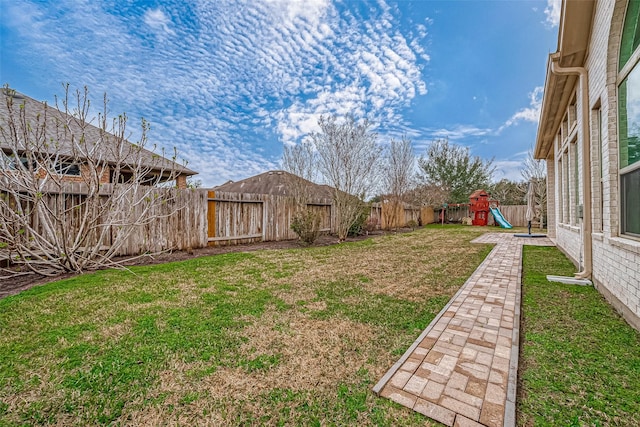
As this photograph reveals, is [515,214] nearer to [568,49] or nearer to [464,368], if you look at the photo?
[568,49]

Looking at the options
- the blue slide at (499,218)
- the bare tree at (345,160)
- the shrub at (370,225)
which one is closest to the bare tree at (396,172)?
the shrub at (370,225)

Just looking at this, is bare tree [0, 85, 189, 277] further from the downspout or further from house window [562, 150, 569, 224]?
house window [562, 150, 569, 224]

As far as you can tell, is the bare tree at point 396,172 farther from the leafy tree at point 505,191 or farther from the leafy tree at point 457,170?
the leafy tree at point 505,191

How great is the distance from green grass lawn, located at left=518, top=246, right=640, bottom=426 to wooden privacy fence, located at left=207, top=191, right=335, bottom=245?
752 cm

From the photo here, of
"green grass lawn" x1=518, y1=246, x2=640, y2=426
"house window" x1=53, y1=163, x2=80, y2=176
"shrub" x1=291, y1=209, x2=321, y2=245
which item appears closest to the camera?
"green grass lawn" x1=518, y1=246, x2=640, y2=426

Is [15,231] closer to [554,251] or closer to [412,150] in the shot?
[554,251]

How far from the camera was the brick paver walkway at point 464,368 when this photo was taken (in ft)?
5.22

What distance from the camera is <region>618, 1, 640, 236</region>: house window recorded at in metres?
2.71

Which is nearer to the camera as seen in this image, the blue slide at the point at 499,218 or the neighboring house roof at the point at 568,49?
the neighboring house roof at the point at 568,49

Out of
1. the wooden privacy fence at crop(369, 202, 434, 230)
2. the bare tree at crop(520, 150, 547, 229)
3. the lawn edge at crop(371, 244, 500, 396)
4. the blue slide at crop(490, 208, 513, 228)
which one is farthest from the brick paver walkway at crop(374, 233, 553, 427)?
the bare tree at crop(520, 150, 547, 229)

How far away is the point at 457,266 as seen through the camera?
571 centimetres

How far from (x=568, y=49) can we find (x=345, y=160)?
21.5ft

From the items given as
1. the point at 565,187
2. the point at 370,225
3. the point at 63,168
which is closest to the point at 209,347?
the point at 63,168

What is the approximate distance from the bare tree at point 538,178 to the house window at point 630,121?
655 inches
